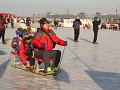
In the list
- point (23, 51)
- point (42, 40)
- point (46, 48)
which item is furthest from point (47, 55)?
point (23, 51)

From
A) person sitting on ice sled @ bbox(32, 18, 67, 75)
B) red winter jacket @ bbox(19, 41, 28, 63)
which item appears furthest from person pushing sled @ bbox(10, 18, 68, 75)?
red winter jacket @ bbox(19, 41, 28, 63)

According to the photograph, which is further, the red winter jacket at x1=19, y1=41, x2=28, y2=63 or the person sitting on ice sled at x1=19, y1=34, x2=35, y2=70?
the red winter jacket at x1=19, y1=41, x2=28, y2=63

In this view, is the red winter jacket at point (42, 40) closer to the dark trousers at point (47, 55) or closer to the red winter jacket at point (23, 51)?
the dark trousers at point (47, 55)

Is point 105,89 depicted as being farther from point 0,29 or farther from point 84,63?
point 0,29

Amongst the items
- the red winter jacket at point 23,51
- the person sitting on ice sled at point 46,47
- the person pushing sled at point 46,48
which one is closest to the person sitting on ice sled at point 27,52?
the red winter jacket at point 23,51

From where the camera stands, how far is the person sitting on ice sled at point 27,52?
8.57 metres

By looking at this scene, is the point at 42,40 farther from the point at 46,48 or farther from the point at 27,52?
the point at 27,52

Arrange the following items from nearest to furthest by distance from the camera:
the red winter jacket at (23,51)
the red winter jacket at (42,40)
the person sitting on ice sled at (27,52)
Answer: the red winter jacket at (42,40)
the person sitting on ice sled at (27,52)
the red winter jacket at (23,51)

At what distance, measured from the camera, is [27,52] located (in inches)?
343

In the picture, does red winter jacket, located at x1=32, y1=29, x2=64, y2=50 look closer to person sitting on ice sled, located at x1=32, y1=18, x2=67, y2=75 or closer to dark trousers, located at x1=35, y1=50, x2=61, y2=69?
person sitting on ice sled, located at x1=32, y1=18, x2=67, y2=75

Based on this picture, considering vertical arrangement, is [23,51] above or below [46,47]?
below

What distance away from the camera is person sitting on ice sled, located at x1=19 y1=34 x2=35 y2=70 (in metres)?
8.57

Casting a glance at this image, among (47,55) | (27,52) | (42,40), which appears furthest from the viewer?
(27,52)

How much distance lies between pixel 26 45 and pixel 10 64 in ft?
3.72
